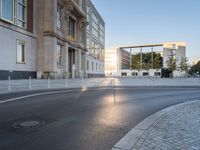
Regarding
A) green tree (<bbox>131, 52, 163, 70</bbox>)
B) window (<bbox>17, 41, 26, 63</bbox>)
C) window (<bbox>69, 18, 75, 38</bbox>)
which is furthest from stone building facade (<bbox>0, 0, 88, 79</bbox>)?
green tree (<bbox>131, 52, 163, 70</bbox>)

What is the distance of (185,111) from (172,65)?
271 feet

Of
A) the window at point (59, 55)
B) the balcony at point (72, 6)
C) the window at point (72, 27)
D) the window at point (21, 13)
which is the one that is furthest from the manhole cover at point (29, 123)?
the window at point (72, 27)

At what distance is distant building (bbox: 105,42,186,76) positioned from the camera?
4505 inches

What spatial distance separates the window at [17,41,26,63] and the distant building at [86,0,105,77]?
34.5 meters

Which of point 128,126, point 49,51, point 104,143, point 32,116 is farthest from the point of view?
point 49,51

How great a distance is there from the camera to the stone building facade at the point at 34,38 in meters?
29.9

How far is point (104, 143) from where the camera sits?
4.76m

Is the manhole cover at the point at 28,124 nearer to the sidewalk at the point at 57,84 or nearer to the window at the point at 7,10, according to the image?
the sidewalk at the point at 57,84

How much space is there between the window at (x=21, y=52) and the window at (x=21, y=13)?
290 centimetres

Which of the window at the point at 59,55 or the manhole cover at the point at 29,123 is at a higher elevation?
the window at the point at 59,55

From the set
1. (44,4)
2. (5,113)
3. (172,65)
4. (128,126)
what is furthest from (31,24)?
(172,65)

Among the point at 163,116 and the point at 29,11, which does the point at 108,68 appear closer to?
the point at 29,11

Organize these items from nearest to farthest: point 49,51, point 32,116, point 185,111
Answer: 1. point 32,116
2. point 185,111
3. point 49,51

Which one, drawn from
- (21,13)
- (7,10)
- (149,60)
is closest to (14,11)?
(7,10)
